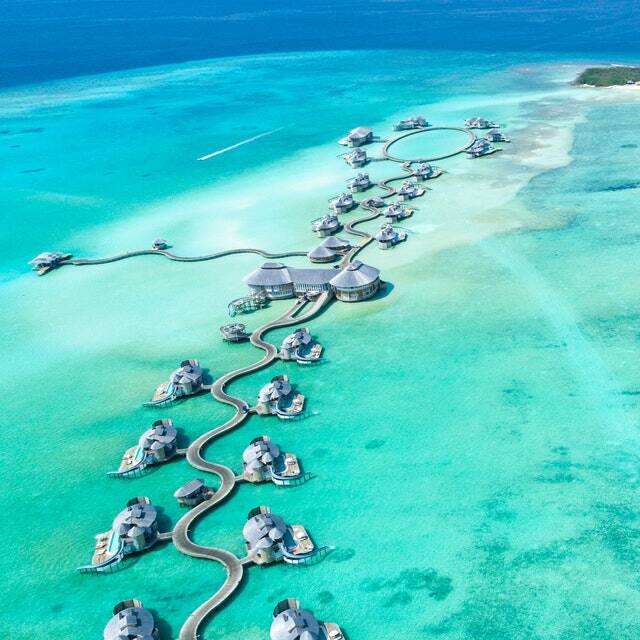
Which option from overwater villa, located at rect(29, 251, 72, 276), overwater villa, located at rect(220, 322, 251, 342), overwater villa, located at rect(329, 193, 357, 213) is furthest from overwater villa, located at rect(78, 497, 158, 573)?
overwater villa, located at rect(329, 193, 357, 213)

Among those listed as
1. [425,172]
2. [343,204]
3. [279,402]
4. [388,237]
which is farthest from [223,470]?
[425,172]

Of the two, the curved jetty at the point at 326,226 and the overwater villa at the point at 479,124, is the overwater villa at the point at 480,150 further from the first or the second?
the curved jetty at the point at 326,226

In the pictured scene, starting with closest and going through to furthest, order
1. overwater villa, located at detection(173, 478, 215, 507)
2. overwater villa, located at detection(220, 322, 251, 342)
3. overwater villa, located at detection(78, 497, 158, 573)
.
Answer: overwater villa, located at detection(78, 497, 158, 573) → overwater villa, located at detection(173, 478, 215, 507) → overwater villa, located at detection(220, 322, 251, 342)

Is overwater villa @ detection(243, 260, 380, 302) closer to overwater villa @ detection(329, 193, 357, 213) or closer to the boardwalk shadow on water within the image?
overwater villa @ detection(329, 193, 357, 213)

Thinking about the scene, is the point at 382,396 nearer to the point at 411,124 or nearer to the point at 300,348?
the point at 300,348

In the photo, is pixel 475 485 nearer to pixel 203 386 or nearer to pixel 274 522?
pixel 274 522

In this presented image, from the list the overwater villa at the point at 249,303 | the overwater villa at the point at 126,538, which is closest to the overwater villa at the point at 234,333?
the overwater villa at the point at 249,303
